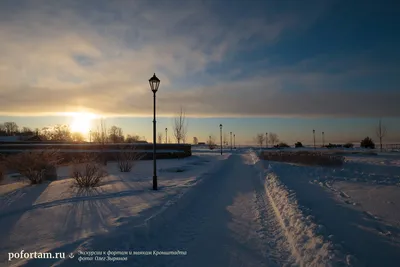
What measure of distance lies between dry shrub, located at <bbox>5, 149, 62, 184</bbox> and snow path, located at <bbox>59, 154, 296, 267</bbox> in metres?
9.43

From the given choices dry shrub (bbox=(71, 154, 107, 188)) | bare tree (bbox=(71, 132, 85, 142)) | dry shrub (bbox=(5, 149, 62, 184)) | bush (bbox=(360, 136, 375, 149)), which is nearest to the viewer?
dry shrub (bbox=(71, 154, 107, 188))

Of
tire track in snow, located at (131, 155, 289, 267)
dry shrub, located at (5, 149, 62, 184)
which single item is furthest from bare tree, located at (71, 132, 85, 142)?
tire track in snow, located at (131, 155, 289, 267)

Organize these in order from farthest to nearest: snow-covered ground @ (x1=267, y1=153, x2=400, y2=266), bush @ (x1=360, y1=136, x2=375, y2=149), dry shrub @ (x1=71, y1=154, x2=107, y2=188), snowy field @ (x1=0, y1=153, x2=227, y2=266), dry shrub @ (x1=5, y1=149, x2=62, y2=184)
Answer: bush @ (x1=360, y1=136, x2=375, y2=149) → dry shrub @ (x1=5, y1=149, x2=62, y2=184) → dry shrub @ (x1=71, y1=154, x2=107, y2=188) → snowy field @ (x1=0, y1=153, x2=227, y2=266) → snow-covered ground @ (x1=267, y1=153, x2=400, y2=266)

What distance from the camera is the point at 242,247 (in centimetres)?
536

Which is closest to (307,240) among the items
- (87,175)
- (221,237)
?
(221,237)

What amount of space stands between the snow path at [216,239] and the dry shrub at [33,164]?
9.43 meters

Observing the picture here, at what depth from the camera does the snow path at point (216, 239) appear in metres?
4.74

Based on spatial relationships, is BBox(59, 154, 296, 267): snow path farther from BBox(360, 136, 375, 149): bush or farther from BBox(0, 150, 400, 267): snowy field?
BBox(360, 136, 375, 149): bush

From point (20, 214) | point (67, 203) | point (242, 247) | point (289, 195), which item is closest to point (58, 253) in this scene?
point (242, 247)

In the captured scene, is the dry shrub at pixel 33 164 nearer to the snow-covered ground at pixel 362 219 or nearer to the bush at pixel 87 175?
the bush at pixel 87 175

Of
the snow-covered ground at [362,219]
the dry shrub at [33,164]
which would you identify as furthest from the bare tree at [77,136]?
the snow-covered ground at [362,219]

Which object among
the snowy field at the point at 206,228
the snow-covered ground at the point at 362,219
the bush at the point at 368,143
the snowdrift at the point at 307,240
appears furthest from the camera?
the bush at the point at 368,143

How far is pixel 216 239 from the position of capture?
5.79 m

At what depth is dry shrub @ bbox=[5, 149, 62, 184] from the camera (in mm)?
13459
